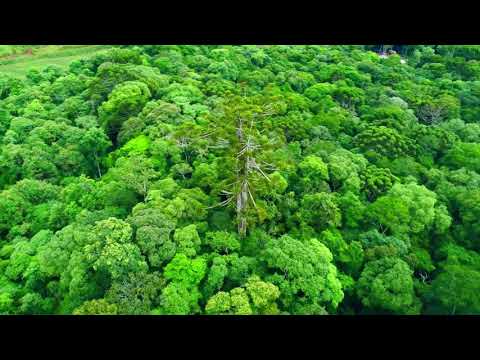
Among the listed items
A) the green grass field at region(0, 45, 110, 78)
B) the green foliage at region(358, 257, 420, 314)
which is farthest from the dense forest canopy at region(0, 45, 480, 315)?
the green grass field at region(0, 45, 110, 78)

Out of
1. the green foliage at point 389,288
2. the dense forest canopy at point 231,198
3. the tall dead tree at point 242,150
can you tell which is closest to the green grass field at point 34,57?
the dense forest canopy at point 231,198

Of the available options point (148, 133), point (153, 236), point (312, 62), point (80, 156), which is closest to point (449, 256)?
point (153, 236)

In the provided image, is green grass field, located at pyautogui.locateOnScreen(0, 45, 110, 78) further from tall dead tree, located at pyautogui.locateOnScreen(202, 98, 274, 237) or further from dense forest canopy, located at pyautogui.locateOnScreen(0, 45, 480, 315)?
tall dead tree, located at pyautogui.locateOnScreen(202, 98, 274, 237)

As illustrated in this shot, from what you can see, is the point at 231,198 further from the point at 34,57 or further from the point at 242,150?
the point at 34,57

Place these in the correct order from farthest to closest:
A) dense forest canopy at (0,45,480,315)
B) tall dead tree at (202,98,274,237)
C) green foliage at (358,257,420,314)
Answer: tall dead tree at (202,98,274,237), green foliage at (358,257,420,314), dense forest canopy at (0,45,480,315)

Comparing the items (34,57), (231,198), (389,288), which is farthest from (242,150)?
(34,57)

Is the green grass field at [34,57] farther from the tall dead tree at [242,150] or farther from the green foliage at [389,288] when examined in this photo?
the green foliage at [389,288]
